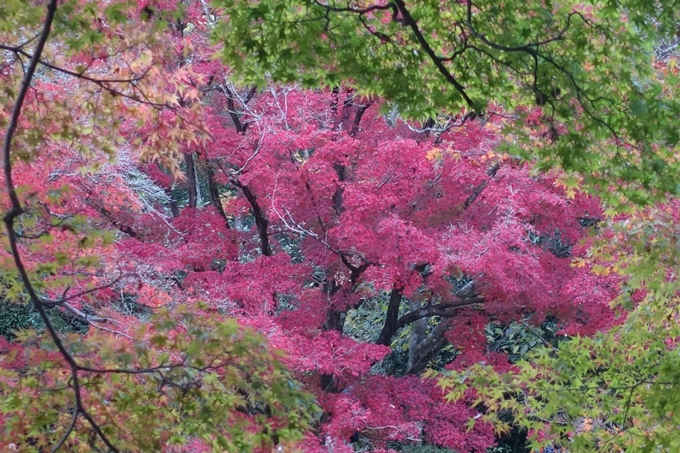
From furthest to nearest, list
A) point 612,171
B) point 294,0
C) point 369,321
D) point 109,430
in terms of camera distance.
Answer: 1. point 369,321
2. point 612,171
3. point 294,0
4. point 109,430

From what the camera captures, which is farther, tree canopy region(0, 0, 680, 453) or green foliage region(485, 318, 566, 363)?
green foliage region(485, 318, 566, 363)

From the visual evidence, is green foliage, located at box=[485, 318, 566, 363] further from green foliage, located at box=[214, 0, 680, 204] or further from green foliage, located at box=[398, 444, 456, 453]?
green foliage, located at box=[214, 0, 680, 204]

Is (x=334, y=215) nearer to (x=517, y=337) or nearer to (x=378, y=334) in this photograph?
(x=378, y=334)

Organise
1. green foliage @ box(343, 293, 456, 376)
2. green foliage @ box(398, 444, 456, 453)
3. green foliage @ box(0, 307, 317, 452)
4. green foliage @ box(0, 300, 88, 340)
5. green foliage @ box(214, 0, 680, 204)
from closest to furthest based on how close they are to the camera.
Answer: green foliage @ box(0, 307, 317, 452) < green foliage @ box(214, 0, 680, 204) < green foliage @ box(398, 444, 456, 453) < green foliage @ box(0, 300, 88, 340) < green foliage @ box(343, 293, 456, 376)

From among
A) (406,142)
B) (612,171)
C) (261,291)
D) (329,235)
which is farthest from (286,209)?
(612,171)

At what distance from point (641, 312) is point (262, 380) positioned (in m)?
2.53

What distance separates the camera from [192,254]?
22.9ft

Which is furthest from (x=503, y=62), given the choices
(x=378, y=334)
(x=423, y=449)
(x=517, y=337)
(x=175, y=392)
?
(x=517, y=337)

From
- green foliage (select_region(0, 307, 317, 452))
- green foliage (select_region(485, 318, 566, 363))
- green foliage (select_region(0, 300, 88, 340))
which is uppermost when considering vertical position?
green foliage (select_region(0, 300, 88, 340))

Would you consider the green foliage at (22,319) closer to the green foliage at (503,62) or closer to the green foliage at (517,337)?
the green foliage at (517,337)

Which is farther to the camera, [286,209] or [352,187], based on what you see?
[286,209]

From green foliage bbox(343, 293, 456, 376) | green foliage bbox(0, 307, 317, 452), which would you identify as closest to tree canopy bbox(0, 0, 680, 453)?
green foliage bbox(0, 307, 317, 452)

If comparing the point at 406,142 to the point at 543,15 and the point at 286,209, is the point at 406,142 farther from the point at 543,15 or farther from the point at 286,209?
the point at 543,15

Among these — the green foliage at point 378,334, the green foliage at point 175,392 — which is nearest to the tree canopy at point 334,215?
the green foliage at point 175,392
